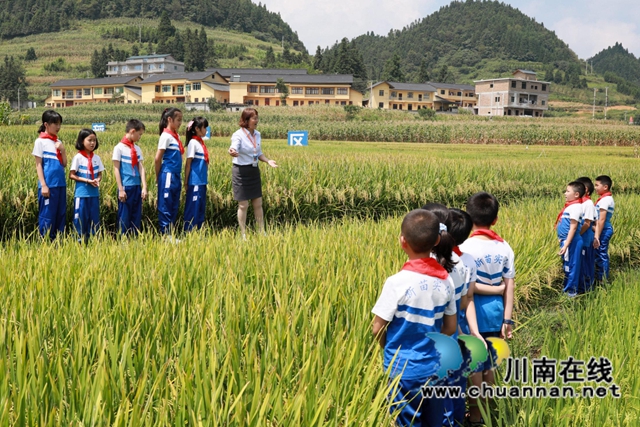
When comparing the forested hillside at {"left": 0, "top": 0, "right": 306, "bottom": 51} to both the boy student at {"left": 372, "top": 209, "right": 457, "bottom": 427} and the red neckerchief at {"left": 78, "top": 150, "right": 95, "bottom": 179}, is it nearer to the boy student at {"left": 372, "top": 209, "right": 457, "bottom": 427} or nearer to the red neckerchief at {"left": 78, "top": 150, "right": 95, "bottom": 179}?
the red neckerchief at {"left": 78, "top": 150, "right": 95, "bottom": 179}

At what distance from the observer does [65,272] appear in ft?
12.1

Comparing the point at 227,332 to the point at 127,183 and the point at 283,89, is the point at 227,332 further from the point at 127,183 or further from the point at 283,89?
the point at 283,89

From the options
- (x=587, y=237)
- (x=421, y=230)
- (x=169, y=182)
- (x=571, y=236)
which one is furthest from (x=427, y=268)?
(x=169, y=182)

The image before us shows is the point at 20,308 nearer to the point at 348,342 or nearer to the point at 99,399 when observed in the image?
the point at 99,399

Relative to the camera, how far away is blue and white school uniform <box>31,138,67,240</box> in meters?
6.42

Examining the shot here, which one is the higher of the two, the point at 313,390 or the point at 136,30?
the point at 136,30

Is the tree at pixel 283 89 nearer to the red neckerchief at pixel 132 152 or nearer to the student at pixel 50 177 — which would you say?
the red neckerchief at pixel 132 152

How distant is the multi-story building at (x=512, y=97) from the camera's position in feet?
301

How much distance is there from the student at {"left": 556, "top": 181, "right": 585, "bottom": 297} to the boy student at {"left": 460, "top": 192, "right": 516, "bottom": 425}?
314 centimetres

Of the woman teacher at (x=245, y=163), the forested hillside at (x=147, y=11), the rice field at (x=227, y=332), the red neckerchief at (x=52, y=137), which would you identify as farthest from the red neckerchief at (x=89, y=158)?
the forested hillside at (x=147, y=11)

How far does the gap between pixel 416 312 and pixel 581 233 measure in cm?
480

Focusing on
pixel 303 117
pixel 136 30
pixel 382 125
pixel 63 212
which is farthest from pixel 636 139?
pixel 136 30

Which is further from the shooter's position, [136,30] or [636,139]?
[136,30]

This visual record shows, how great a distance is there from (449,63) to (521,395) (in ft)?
632
